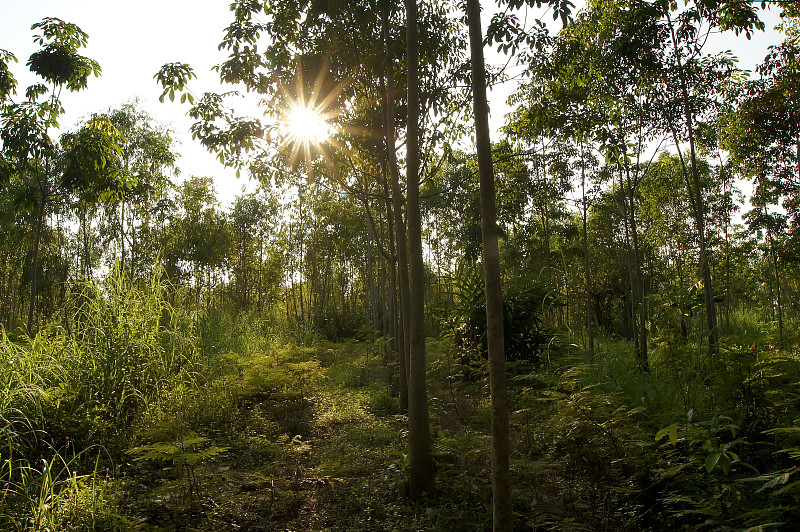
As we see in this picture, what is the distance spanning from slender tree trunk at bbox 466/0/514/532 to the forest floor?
90cm

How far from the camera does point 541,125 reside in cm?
348

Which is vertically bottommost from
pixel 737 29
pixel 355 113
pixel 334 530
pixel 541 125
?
pixel 334 530

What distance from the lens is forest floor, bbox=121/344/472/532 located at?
314 centimetres

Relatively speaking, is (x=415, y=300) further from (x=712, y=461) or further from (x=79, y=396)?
(x=79, y=396)

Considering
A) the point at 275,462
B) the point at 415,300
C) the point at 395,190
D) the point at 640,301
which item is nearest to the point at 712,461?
the point at 415,300

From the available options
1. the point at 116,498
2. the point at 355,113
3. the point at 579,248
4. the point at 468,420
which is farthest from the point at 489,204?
the point at 579,248

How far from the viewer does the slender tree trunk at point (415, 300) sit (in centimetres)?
364

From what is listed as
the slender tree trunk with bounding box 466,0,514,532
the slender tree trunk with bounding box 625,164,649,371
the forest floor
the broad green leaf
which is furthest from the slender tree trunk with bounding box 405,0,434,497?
the slender tree trunk with bounding box 625,164,649,371

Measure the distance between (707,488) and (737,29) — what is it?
7.35 meters

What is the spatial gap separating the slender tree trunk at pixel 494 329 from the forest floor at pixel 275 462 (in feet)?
2.95

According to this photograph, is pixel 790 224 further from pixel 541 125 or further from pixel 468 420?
pixel 541 125

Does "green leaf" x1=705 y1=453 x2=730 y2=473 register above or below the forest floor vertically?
above

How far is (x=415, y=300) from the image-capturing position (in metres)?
3.81

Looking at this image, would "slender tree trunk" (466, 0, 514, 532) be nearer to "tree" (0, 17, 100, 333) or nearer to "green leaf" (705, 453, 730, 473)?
"green leaf" (705, 453, 730, 473)
